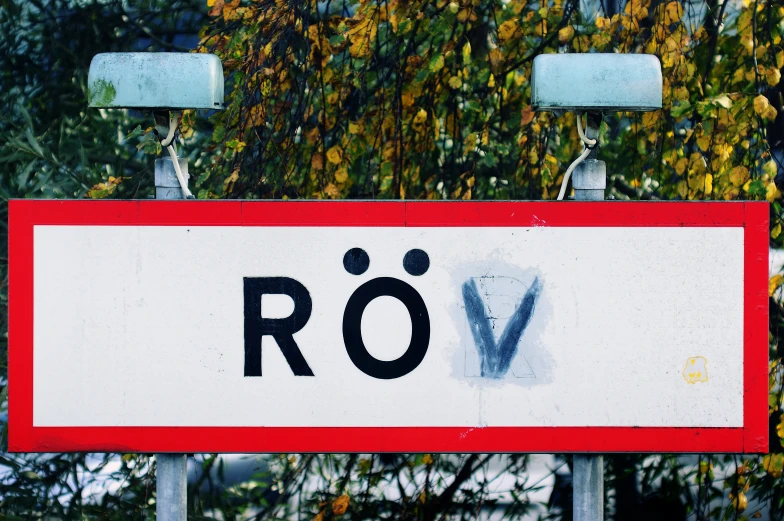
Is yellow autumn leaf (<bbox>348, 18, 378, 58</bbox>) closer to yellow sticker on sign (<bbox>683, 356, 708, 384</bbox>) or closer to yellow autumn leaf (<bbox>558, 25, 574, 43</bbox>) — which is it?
yellow autumn leaf (<bbox>558, 25, 574, 43</bbox>)

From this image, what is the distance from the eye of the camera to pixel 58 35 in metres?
4.11

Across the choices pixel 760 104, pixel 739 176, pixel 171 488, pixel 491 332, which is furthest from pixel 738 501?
pixel 171 488

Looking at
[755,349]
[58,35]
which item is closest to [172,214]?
[755,349]

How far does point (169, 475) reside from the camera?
1553mm

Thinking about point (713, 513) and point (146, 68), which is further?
point (713, 513)

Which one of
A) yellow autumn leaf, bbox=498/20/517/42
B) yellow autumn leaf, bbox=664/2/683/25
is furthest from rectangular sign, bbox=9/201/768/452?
yellow autumn leaf, bbox=498/20/517/42

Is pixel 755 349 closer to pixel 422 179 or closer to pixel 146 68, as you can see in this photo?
pixel 146 68

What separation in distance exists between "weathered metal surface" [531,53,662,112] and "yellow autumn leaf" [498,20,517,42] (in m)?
1.49

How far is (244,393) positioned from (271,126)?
1781 millimetres

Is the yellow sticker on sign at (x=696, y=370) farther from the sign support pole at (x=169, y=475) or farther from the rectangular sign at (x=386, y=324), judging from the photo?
the sign support pole at (x=169, y=475)

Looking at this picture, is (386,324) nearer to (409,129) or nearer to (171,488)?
(171,488)

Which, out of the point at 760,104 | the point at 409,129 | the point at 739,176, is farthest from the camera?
the point at 409,129

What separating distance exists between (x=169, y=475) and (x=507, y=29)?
192 cm

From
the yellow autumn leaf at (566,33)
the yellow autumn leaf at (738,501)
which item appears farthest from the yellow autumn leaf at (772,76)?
the yellow autumn leaf at (738,501)
